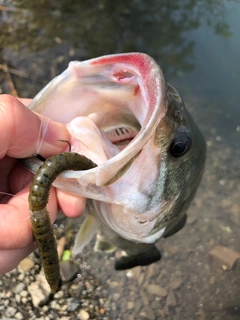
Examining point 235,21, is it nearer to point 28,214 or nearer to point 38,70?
point 38,70

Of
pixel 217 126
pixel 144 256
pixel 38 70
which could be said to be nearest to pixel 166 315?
pixel 144 256

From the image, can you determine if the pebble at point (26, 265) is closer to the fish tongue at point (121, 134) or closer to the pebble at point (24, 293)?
the pebble at point (24, 293)

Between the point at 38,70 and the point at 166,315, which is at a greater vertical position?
the point at 38,70

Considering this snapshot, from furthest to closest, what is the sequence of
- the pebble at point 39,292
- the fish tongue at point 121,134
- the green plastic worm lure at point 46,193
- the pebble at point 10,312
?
1. the pebble at point 39,292
2. the pebble at point 10,312
3. the fish tongue at point 121,134
4. the green plastic worm lure at point 46,193

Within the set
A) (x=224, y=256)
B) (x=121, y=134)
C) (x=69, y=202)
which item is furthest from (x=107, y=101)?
(x=224, y=256)

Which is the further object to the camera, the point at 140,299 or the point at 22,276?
the point at 140,299

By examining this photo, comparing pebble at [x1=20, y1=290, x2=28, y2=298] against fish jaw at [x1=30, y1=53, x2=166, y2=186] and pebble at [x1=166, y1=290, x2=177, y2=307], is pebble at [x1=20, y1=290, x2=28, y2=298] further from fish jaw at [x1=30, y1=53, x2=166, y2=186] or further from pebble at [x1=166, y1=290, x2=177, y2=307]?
fish jaw at [x1=30, y1=53, x2=166, y2=186]

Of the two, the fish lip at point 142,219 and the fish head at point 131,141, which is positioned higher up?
the fish head at point 131,141

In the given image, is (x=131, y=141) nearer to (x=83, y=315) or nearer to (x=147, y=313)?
(x=83, y=315)

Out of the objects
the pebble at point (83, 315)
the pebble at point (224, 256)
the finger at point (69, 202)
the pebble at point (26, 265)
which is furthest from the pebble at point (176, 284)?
the finger at point (69, 202)
